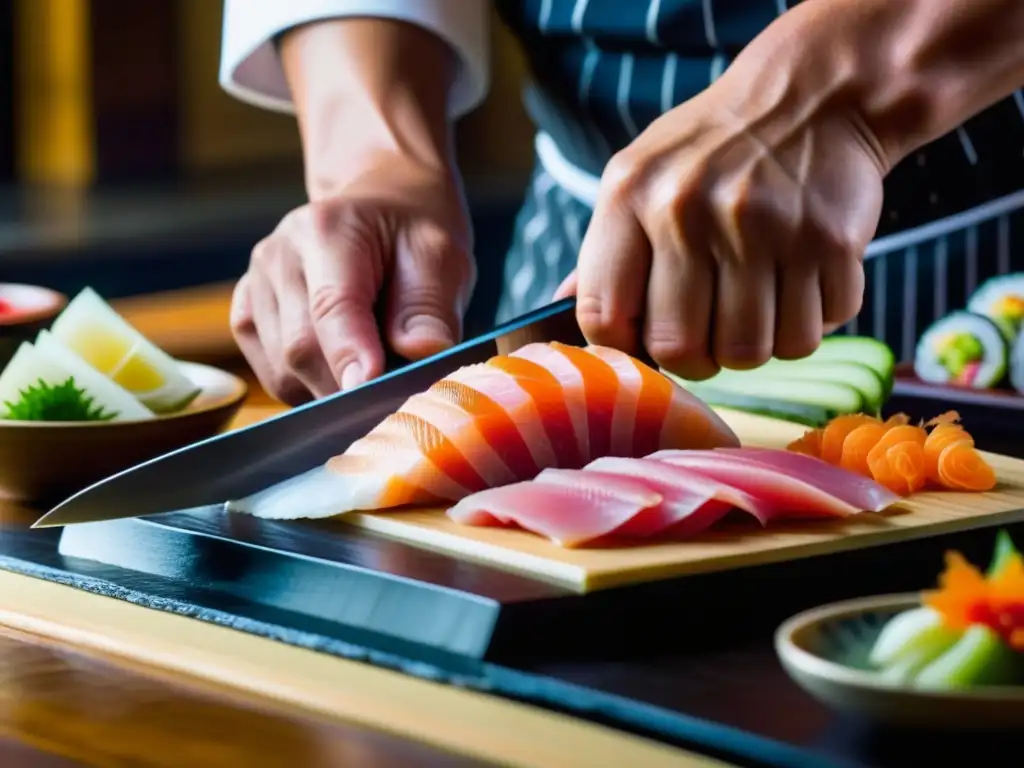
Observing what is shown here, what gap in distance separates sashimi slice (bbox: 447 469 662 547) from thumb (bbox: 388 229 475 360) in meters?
0.46

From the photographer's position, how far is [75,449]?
1.59 meters

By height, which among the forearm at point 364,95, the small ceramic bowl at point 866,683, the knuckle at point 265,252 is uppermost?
the forearm at point 364,95

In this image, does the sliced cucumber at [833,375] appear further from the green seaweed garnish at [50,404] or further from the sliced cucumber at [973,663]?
the sliced cucumber at [973,663]

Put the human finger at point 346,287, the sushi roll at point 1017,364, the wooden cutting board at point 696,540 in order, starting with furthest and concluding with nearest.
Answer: the sushi roll at point 1017,364, the human finger at point 346,287, the wooden cutting board at point 696,540

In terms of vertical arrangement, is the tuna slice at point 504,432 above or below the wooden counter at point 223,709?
above

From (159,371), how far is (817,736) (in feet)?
3.15

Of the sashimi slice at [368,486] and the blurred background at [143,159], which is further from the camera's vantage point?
the blurred background at [143,159]

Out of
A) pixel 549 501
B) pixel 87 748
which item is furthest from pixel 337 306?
pixel 87 748

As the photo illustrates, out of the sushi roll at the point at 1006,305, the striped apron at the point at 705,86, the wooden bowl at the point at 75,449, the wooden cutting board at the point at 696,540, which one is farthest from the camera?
the sushi roll at the point at 1006,305

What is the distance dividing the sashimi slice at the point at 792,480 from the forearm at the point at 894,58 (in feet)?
1.13

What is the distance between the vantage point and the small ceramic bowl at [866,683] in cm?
94

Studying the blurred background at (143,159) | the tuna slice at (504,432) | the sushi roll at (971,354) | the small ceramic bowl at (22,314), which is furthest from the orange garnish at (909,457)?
the blurred background at (143,159)

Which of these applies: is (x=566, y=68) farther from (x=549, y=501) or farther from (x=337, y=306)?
(x=549, y=501)

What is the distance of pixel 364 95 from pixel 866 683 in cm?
136
